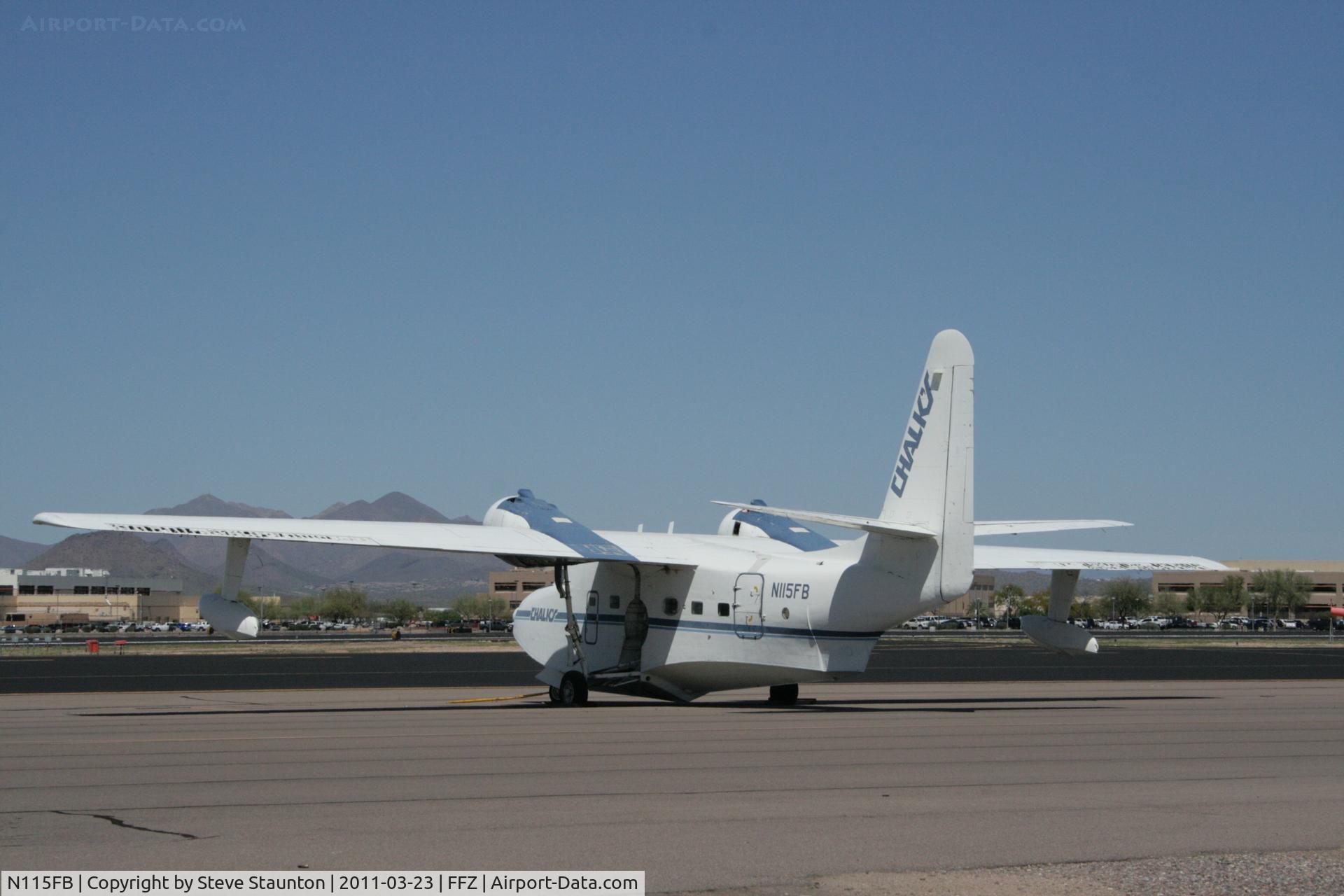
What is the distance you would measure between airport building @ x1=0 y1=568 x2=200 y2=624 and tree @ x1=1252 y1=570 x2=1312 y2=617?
417 ft

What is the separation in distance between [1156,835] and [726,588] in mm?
16316

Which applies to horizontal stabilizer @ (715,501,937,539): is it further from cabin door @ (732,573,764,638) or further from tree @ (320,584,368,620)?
tree @ (320,584,368,620)

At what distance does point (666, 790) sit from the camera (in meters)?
13.8

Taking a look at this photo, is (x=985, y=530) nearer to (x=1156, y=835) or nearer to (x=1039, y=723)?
(x=1039, y=723)

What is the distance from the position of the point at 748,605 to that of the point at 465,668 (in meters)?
23.4

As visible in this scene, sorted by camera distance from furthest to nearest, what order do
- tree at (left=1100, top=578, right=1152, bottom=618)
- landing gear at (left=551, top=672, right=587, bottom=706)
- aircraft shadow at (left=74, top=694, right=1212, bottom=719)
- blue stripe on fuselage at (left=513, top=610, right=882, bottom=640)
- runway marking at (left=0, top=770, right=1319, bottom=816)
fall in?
tree at (left=1100, top=578, right=1152, bottom=618) → landing gear at (left=551, top=672, right=587, bottom=706) → aircraft shadow at (left=74, top=694, right=1212, bottom=719) → blue stripe on fuselage at (left=513, top=610, right=882, bottom=640) → runway marking at (left=0, top=770, right=1319, bottom=816)

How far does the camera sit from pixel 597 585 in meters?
30.3

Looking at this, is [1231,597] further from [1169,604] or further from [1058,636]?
[1058,636]

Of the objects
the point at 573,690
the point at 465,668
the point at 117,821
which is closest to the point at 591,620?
the point at 573,690

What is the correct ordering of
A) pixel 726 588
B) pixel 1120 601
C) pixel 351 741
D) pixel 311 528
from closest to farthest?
pixel 351 741 → pixel 311 528 → pixel 726 588 → pixel 1120 601

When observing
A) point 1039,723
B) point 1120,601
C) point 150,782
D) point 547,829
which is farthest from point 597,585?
point 1120,601

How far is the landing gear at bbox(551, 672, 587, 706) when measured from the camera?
2859 centimetres

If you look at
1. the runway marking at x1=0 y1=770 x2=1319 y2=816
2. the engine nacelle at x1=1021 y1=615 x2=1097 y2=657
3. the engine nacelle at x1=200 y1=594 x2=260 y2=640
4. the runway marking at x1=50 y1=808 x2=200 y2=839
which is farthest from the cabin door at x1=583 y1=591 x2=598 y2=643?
the runway marking at x1=50 y1=808 x2=200 y2=839

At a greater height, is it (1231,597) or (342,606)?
(1231,597)
